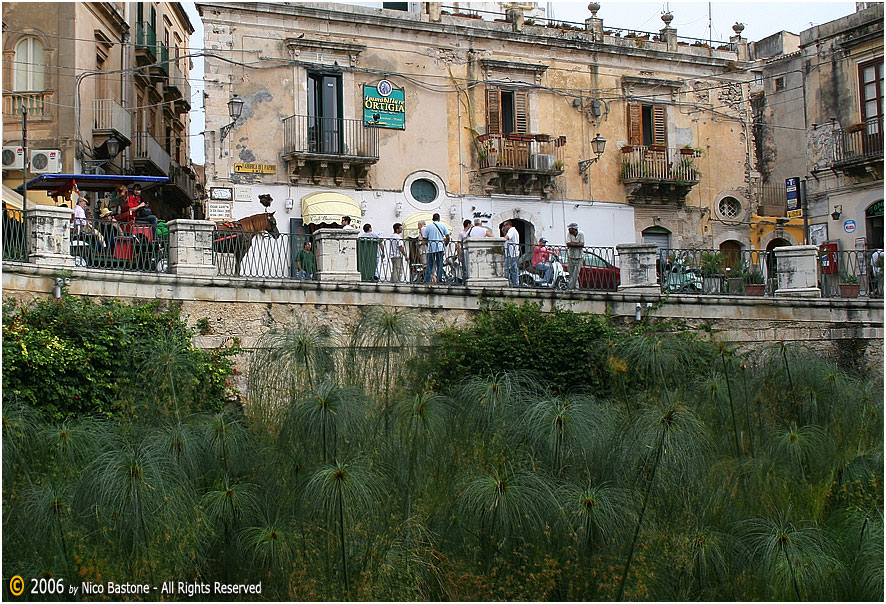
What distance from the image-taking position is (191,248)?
14.9 m

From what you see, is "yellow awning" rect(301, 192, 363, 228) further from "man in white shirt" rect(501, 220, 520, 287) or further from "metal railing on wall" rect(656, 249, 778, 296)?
"metal railing on wall" rect(656, 249, 778, 296)

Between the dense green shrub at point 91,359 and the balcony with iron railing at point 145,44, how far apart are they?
489 inches

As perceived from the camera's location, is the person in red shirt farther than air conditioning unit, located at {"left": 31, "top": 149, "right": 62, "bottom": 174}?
No

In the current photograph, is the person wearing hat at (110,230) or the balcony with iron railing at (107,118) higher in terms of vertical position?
the balcony with iron railing at (107,118)

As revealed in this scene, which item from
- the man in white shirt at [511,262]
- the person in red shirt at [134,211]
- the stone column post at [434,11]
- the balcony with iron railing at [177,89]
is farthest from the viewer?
the balcony with iron railing at [177,89]

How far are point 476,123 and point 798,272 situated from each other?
330 inches

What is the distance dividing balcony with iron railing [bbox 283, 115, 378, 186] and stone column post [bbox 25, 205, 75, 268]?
8001 mm

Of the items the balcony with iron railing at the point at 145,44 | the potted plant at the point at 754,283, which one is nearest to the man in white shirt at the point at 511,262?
the potted plant at the point at 754,283

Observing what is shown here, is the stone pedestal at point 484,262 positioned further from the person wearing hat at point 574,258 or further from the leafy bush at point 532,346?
the person wearing hat at point 574,258

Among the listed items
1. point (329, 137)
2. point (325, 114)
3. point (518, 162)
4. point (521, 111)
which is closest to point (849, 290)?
point (518, 162)

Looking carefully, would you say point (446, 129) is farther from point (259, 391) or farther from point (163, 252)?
point (259, 391)

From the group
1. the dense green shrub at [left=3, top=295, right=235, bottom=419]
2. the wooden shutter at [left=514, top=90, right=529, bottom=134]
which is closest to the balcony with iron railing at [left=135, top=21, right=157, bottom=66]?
the wooden shutter at [left=514, top=90, right=529, bottom=134]

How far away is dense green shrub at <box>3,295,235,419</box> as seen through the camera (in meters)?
12.7

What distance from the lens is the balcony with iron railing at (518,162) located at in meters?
23.5
